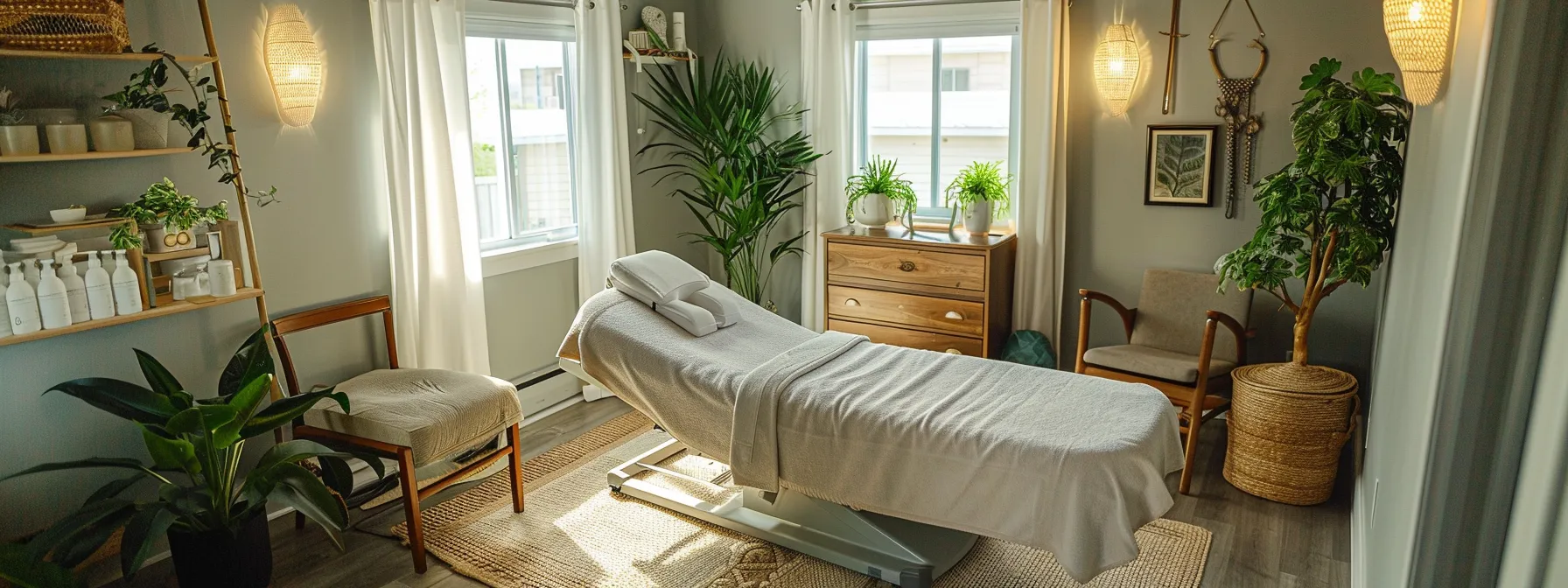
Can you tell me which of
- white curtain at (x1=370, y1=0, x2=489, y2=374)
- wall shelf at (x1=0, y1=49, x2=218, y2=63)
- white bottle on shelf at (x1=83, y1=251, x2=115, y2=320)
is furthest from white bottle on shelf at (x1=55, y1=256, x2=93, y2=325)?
white curtain at (x1=370, y1=0, x2=489, y2=374)

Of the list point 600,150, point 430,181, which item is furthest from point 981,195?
point 430,181

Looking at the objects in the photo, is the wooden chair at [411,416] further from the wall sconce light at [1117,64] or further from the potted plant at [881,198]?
the wall sconce light at [1117,64]

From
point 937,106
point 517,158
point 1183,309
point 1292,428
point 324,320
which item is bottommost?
point 1292,428

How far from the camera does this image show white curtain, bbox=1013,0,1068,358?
4.41 meters

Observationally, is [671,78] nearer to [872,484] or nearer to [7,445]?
[872,484]

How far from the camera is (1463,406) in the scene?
1435mm

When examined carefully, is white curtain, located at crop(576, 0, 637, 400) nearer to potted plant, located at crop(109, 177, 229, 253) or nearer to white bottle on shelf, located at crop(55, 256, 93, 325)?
potted plant, located at crop(109, 177, 229, 253)

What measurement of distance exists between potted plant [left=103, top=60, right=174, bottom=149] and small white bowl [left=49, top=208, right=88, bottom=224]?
10.0 inches

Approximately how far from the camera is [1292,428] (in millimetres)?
3467

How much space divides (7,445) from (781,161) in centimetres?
333

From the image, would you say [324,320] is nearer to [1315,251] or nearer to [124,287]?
[124,287]

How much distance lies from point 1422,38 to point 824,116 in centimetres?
303

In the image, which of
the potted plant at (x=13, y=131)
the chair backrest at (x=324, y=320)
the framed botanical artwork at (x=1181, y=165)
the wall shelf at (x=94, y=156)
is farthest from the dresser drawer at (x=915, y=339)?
the potted plant at (x=13, y=131)

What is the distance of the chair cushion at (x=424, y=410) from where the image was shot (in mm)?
3115
